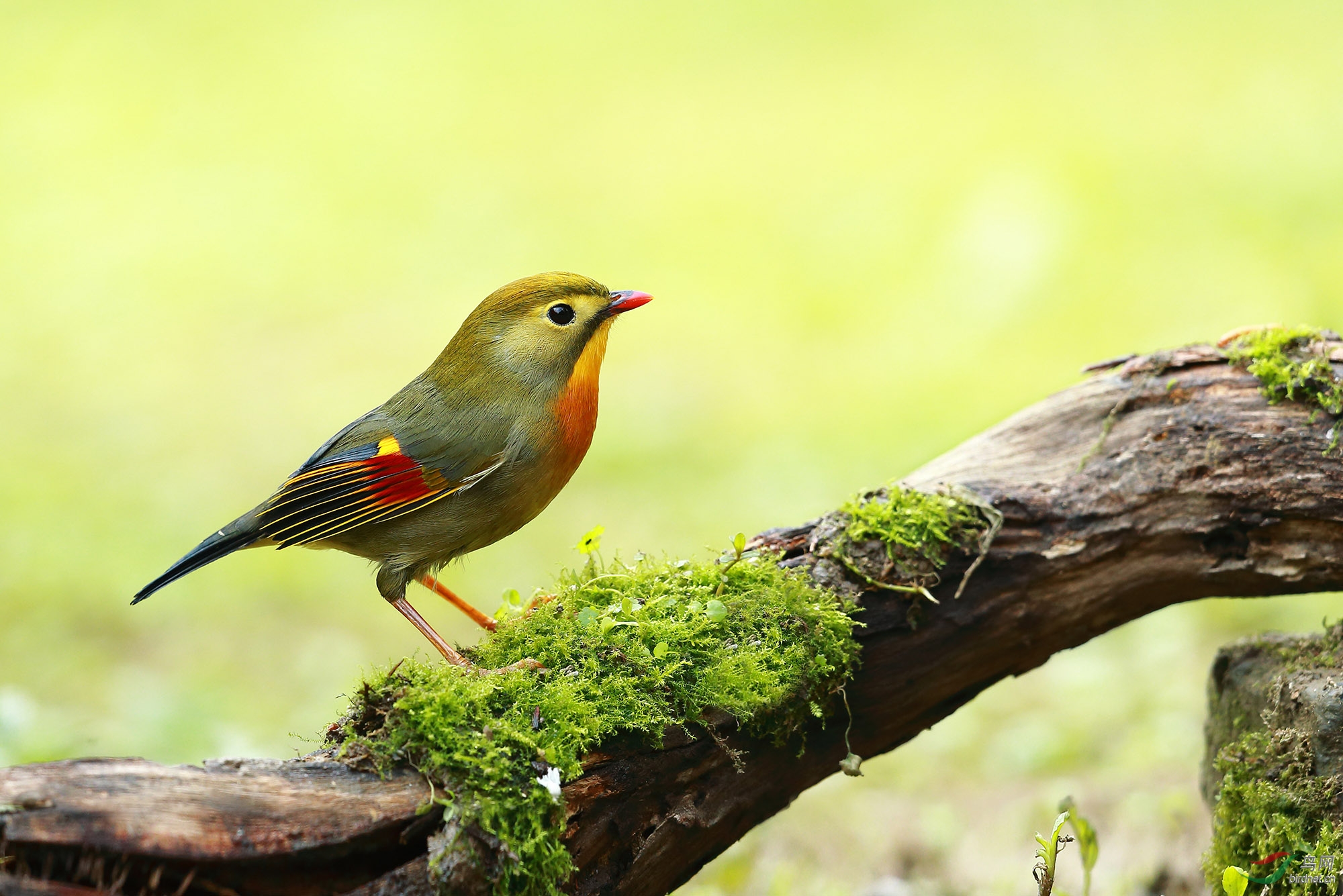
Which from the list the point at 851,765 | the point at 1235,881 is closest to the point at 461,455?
the point at 851,765

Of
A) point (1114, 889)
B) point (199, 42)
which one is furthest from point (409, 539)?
point (199, 42)

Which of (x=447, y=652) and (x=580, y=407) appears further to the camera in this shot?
(x=580, y=407)

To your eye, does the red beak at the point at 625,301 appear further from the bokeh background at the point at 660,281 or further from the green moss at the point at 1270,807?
the green moss at the point at 1270,807

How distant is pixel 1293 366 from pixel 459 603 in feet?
9.98

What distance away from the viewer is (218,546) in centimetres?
396

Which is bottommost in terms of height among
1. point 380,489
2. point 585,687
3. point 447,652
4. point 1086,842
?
point 1086,842

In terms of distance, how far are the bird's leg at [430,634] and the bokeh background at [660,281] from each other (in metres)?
1.03

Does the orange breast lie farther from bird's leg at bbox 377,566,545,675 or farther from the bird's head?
bird's leg at bbox 377,566,545,675

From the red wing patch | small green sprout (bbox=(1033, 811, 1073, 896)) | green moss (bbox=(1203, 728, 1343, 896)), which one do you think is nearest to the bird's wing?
the red wing patch

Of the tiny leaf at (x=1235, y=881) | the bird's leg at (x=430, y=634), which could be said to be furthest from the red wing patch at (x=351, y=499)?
the tiny leaf at (x=1235, y=881)

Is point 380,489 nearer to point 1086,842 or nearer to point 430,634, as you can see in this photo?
point 430,634

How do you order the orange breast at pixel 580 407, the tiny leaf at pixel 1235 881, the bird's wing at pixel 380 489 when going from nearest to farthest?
the tiny leaf at pixel 1235 881, the bird's wing at pixel 380 489, the orange breast at pixel 580 407

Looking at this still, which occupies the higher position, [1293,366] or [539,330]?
[539,330]

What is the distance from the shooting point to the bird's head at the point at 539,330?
13.6ft
